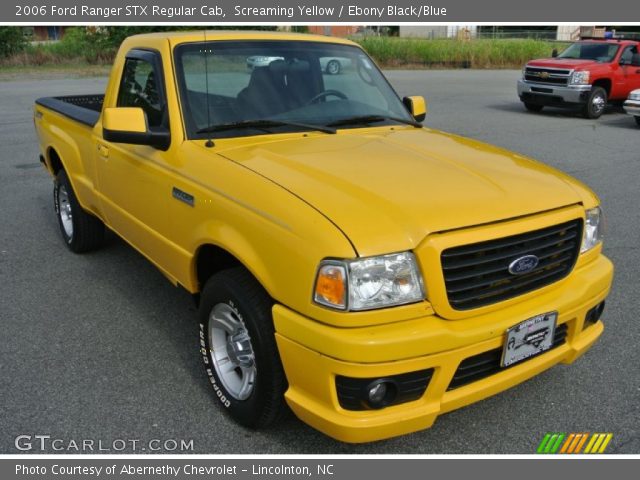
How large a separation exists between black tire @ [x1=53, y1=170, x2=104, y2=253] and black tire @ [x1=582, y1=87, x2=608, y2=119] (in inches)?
507

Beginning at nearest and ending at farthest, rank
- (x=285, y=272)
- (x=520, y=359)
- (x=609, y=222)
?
(x=285, y=272), (x=520, y=359), (x=609, y=222)

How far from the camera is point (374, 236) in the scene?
2404 millimetres

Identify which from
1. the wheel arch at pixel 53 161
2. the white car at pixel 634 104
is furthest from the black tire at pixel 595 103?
the wheel arch at pixel 53 161

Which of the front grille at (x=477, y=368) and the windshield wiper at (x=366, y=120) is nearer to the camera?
the front grille at (x=477, y=368)

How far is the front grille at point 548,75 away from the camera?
575 inches

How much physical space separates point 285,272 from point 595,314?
1706mm

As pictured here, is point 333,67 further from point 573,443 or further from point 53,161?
point 53,161

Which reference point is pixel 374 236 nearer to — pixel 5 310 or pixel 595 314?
pixel 595 314

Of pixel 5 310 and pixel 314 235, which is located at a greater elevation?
pixel 314 235

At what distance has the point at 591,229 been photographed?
3.12 m

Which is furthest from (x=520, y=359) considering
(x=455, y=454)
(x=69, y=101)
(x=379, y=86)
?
(x=69, y=101)

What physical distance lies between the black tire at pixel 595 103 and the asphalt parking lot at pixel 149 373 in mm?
8889

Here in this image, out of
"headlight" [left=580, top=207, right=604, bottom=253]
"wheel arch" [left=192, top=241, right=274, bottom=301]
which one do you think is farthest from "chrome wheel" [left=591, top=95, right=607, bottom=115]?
"wheel arch" [left=192, top=241, right=274, bottom=301]

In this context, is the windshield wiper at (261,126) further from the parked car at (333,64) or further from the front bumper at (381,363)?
the front bumper at (381,363)
